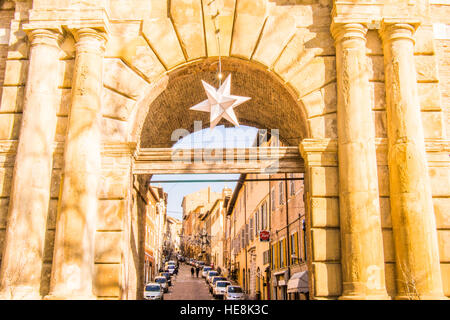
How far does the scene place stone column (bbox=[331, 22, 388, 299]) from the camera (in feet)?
29.5

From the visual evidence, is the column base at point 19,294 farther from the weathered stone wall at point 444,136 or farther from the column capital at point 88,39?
the weathered stone wall at point 444,136

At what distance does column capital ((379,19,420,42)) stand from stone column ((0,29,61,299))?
653 cm

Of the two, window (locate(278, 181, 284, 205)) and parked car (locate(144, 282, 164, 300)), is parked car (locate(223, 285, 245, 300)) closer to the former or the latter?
parked car (locate(144, 282, 164, 300))

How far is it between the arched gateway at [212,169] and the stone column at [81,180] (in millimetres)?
23

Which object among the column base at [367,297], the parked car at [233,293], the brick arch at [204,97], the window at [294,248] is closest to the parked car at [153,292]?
the parked car at [233,293]

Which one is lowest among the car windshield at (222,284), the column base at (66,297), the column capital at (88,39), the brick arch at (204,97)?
the column base at (66,297)

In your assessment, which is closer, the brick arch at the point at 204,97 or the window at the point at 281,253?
the brick arch at the point at 204,97

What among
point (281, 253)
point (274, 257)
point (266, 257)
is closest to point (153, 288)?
point (274, 257)

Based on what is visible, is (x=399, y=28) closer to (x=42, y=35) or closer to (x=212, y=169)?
(x=212, y=169)

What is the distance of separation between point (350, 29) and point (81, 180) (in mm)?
5895

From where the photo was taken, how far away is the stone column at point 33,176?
9.13 m

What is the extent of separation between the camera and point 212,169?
10562mm

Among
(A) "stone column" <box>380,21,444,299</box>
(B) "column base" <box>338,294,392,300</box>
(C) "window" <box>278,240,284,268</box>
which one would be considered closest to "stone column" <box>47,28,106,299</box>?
(B) "column base" <box>338,294,392,300</box>

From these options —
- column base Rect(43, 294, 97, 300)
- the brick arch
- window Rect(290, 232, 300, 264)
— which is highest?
the brick arch
